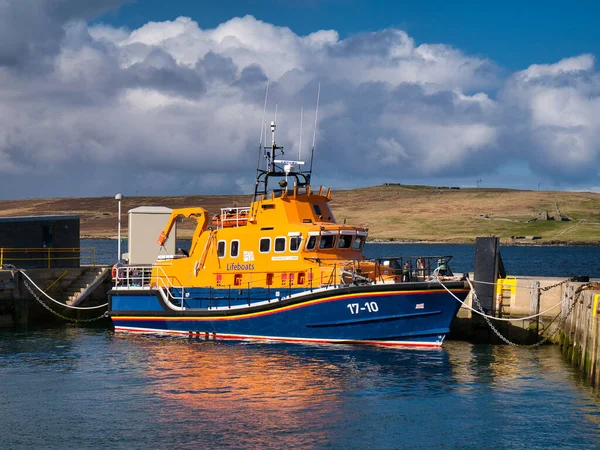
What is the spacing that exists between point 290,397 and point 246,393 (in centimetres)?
111

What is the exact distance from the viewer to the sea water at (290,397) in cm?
1622

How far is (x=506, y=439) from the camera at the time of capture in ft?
53.1

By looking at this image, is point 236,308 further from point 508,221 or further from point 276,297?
point 508,221

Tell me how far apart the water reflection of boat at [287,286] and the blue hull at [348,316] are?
0.03 m

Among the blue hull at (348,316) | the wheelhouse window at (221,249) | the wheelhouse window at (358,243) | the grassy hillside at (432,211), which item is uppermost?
the grassy hillside at (432,211)

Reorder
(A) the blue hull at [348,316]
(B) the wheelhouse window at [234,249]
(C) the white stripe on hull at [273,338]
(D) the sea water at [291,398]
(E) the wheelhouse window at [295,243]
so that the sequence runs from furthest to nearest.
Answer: (B) the wheelhouse window at [234,249], (E) the wheelhouse window at [295,243], (C) the white stripe on hull at [273,338], (A) the blue hull at [348,316], (D) the sea water at [291,398]

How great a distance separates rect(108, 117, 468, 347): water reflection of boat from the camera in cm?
2492

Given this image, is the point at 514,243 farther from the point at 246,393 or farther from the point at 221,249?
the point at 246,393

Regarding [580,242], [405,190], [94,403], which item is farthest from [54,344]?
[405,190]

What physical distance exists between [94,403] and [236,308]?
884cm

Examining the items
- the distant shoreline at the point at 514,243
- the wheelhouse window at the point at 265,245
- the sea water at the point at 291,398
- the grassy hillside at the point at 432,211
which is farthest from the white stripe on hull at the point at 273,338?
the grassy hillside at the point at 432,211

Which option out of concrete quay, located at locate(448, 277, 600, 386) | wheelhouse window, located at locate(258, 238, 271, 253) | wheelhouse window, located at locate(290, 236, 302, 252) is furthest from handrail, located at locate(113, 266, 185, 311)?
concrete quay, located at locate(448, 277, 600, 386)

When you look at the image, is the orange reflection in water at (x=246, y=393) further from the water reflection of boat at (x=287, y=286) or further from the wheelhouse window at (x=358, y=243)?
the wheelhouse window at (x=358, y=243)

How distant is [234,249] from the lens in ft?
91.4
